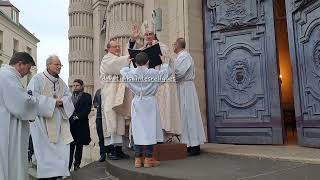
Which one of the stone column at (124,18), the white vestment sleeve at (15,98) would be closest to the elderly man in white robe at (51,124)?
the white vestment sleeve at (15,98)

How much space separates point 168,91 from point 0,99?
8.55 feet

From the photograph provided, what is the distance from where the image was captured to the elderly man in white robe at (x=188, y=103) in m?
5.84

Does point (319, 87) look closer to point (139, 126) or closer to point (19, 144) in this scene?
point (139, 126)

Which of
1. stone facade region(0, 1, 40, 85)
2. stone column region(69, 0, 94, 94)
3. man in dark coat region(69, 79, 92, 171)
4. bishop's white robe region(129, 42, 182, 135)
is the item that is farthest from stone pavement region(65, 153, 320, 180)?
stone facade region(0, 1, 40, 85)

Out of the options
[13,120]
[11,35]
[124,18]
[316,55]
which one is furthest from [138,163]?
[11,35]

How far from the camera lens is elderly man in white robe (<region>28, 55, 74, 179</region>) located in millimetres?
4809

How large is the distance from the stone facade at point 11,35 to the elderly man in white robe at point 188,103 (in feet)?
90.9

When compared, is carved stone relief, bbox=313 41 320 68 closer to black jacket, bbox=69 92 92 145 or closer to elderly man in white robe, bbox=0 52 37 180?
black jacket, bbox=69 92 92 145

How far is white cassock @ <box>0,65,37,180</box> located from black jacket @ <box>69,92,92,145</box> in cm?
220

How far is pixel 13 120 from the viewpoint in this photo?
14.2 feet

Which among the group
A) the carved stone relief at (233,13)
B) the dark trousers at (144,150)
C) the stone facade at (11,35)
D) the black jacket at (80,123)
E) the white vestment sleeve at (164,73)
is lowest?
the dark trousers at (144,150)

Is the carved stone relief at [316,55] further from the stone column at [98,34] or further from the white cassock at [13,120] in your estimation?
the stone column at [98,34]

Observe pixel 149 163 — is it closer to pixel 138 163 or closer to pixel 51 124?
pixel 138 163

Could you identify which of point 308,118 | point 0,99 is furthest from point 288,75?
point 0,99
